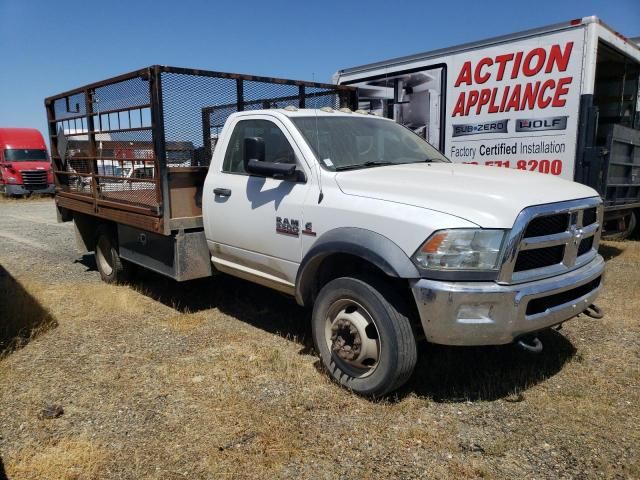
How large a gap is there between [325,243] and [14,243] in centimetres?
855

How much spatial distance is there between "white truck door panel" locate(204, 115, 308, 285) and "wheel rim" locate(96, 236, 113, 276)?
7.66 feet

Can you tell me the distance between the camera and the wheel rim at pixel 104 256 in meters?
6.78

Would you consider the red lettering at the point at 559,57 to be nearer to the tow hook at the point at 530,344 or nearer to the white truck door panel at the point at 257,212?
the white truck door panel at the point at 257,212

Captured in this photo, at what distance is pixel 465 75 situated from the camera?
25.2 ft

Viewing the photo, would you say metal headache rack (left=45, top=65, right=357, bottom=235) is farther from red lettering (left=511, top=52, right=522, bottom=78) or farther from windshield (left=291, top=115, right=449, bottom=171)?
red lettering (left=511, top=52, right=522, bottom=78)

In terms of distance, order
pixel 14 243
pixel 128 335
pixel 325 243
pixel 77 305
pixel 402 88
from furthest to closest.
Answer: pixel 14 243, pixel 402 88, pixel 77 305, pixel 128 335, pixel 325 243

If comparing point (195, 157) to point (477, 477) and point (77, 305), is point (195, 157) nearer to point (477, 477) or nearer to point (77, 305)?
point (77, 305)

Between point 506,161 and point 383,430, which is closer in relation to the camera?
point 383,430

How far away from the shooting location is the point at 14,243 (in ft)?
32.9

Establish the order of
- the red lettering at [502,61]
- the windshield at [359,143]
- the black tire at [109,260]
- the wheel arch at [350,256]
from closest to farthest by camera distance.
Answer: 1. the wheel arch at [350,256]
2. the windshield at [359,143]
3. the black tire at [109,260]
4. the red lettering at [502,61]

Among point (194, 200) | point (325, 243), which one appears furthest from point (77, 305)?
point (325, 243)

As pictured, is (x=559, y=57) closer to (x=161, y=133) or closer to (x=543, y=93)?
(x=543, y=93)

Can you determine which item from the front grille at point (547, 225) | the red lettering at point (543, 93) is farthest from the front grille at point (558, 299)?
the red lettering at point (543, 93)

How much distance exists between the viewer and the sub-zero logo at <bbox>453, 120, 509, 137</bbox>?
7.36 meters
